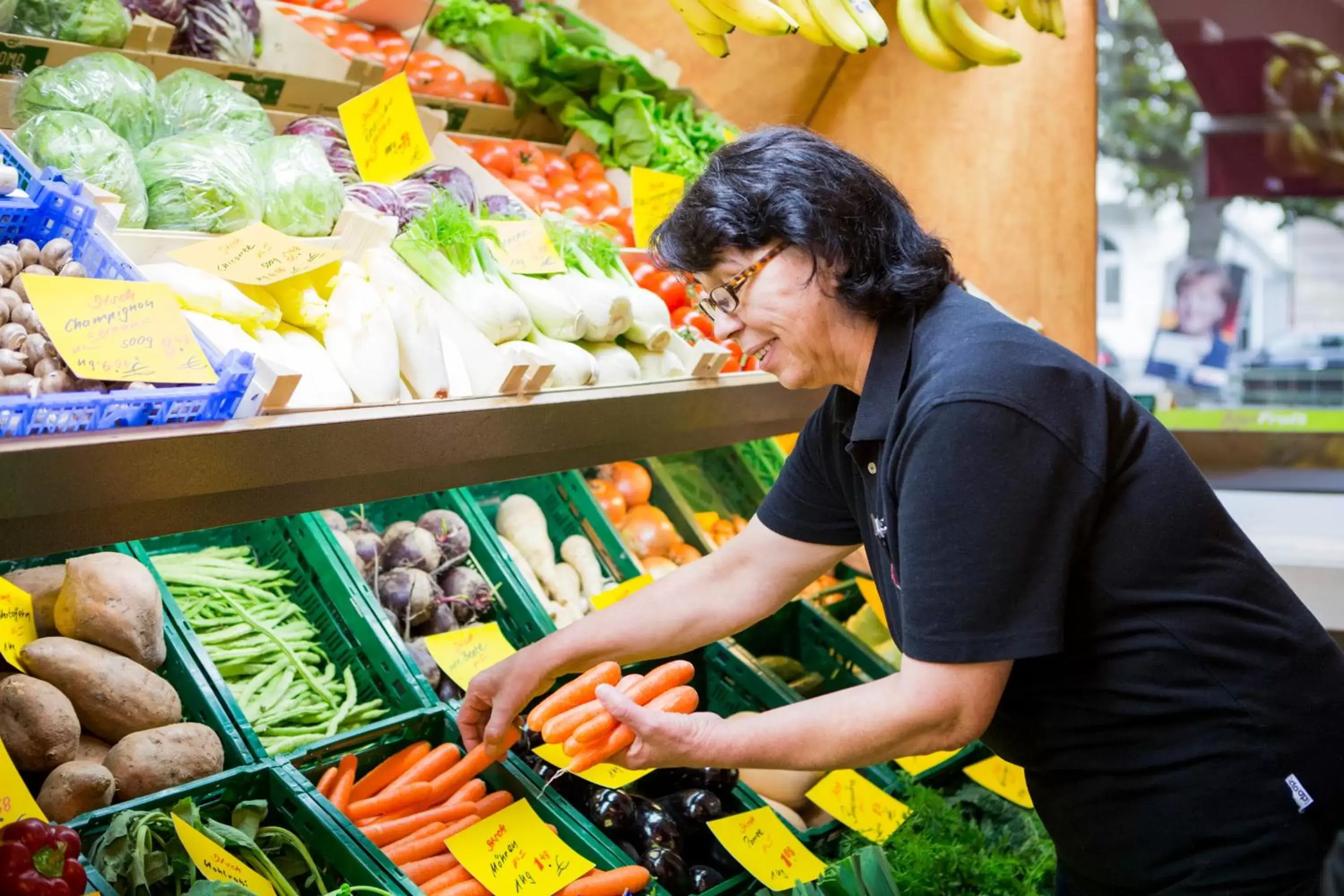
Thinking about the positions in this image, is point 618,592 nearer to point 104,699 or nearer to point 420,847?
point 420,847

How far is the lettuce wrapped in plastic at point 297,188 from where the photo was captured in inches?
99.6

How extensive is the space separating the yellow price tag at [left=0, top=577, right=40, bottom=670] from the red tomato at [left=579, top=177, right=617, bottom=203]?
2085 millimetres

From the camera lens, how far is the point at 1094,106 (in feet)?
15.0

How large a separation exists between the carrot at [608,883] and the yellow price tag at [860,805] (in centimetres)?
62

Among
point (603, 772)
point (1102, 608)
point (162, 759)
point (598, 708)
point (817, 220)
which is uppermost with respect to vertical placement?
point (817, 220)

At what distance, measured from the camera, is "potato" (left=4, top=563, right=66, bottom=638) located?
2266mm

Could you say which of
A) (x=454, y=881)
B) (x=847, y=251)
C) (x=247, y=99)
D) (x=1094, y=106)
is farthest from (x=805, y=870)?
(x=1094, y=106)

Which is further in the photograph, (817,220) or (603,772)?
(603,772)

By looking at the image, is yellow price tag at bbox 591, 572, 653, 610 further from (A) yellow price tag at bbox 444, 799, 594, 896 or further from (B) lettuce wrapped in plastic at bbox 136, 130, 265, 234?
(B) lettuce wrapped in plastic at bbox 136, 130, 265, 234

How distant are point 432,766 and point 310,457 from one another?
33.7 inches

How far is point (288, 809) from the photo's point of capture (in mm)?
2203

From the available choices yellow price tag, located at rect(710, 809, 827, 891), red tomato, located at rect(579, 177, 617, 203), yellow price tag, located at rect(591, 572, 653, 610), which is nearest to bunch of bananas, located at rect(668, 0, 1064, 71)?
red tomato, located at rect(579, 177, 617, 203)

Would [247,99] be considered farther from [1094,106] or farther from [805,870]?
[1094,106]

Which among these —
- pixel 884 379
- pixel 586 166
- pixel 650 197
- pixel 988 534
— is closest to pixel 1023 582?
pixel 988 534
